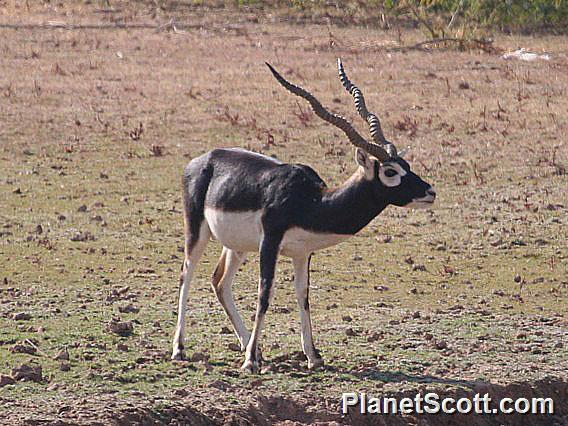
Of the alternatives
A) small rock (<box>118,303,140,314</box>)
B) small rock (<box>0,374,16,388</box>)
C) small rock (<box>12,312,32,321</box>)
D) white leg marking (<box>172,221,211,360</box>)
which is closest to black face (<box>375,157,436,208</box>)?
white leg marking (<box>172,221,211,360</box>)

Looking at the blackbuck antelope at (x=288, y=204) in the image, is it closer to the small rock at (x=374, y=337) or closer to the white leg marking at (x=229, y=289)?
the white leg marking at (x=229, y=289)

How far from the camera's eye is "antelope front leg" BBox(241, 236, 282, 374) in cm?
829

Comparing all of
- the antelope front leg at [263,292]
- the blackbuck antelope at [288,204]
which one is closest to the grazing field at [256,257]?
the antelope front leg at [263,292]

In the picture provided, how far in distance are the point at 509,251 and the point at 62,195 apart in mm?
5175

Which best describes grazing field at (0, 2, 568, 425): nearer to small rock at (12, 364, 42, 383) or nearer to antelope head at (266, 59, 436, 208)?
small rock at (12, 364, 42, 383)

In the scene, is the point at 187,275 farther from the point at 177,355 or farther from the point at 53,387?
the point at 53,387

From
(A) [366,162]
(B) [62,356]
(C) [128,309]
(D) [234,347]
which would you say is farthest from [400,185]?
(C) [128,309]

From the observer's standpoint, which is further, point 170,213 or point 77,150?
point 77,150

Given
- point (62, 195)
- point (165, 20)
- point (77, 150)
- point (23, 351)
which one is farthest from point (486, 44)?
point (23, 351)

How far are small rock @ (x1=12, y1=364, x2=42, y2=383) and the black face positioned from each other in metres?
2.34

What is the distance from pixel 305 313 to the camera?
852 cm

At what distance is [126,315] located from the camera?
996 centimetres

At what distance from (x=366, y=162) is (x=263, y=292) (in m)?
1.05

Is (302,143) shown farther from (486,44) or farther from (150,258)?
(486,44)
